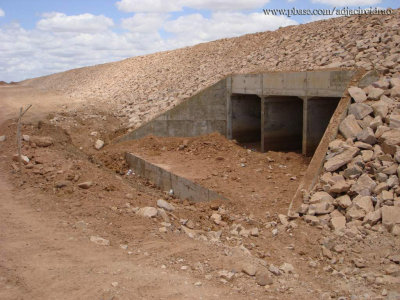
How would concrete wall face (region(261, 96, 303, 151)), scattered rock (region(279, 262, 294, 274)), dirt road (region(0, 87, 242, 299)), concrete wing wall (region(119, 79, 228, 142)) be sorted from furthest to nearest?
1. concrete wing wall (region(119, 79, 228, 142))
2. concrete wall face (region(261, 96, 303, 151))
3. scattered rock (region(279, 262, 294, 274))
4. dirt road (region(0, 87, 242, 299))

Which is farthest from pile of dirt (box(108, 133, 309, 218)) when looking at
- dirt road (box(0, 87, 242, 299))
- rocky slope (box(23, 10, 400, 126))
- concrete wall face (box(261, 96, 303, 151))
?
dirt road (box(0, 87, 242, 299))

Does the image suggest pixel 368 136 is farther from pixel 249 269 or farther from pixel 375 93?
pixel 249 269

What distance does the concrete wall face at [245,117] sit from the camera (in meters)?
15.9

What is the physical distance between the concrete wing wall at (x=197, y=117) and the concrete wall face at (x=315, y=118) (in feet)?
12.5

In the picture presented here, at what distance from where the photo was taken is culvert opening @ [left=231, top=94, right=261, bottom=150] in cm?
1590

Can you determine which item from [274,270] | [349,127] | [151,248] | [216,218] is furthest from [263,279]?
[349,127]

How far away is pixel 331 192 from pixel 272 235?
165cm

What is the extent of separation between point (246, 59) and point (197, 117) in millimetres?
4098

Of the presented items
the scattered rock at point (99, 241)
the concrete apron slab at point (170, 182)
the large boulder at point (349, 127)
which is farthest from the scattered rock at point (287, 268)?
the large boulder at point (349, 127)

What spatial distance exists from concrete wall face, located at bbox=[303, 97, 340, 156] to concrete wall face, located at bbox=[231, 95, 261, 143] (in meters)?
3.56

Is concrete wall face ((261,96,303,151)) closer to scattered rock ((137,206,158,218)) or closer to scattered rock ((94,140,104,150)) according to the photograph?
scattered rock ((94,140,104,150))

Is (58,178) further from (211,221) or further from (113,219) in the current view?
(211,221)

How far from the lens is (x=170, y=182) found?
42.9 ft

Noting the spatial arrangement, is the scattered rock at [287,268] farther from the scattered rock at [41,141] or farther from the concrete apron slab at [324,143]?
the scattered rock at [41,141]
